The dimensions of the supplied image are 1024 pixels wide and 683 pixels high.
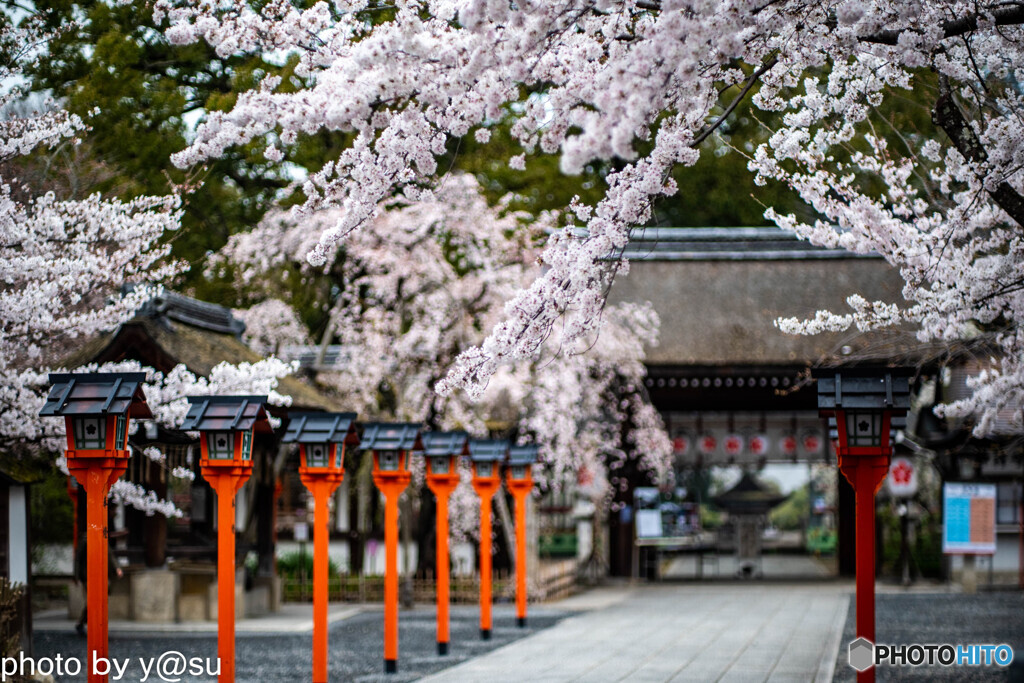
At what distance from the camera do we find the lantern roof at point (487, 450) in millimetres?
13273

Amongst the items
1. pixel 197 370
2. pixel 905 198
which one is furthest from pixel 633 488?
pixel 905 198

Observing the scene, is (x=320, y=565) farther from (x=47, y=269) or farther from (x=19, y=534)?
(x=19, y=534)

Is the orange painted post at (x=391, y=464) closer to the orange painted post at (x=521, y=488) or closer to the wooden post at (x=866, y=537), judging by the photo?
the orange painted post at (x=521, y=488)

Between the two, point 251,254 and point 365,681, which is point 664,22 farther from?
point 251,254

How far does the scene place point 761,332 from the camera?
20562mm

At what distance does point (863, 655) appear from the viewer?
688cm

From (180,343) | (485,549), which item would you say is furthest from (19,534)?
(485,549)

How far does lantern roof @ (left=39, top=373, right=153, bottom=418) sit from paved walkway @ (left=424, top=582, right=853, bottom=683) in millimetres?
4218

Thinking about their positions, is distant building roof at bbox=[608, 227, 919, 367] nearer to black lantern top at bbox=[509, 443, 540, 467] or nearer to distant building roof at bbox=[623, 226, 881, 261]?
distant building roof at bbox=[623, 226, 881, 261]

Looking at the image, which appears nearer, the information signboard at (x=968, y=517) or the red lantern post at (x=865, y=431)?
the red lantern post at (x=865, y=431)

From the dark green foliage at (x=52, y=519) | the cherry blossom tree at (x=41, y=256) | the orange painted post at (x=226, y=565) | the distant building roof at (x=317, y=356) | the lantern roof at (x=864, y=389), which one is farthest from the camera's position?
the dark green foliage at (x=52, y=519)

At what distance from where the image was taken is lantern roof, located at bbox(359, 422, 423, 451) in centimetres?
1088

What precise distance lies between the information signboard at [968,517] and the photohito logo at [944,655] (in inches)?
324

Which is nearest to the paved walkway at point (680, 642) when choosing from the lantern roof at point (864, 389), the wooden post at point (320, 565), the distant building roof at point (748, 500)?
the wooden post at point (320, 565)
